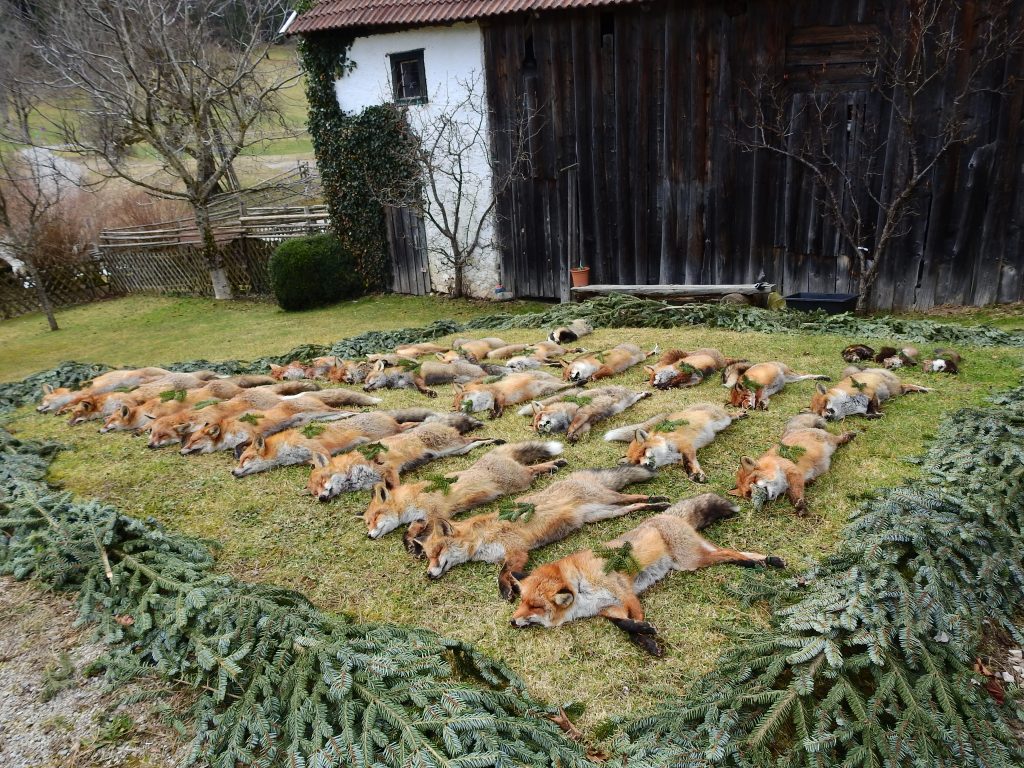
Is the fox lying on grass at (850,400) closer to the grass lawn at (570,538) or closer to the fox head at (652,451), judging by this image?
the grass lawn at (570,538)

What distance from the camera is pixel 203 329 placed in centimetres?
1557

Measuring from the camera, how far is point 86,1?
53.0 feet

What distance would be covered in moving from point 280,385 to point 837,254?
9.21 meters

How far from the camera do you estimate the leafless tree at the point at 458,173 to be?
1364 centimetres

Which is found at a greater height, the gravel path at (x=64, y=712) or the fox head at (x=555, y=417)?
the fox head at (x=555, y=417)

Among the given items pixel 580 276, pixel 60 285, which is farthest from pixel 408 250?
pixel 60 285

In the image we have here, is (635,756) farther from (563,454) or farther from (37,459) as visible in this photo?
(37,459)

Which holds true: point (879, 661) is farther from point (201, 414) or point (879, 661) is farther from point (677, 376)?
point (201, 414)

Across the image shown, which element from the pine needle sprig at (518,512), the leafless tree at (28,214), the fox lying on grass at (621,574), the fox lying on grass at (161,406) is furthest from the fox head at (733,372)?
the leafless tree at (28,214)

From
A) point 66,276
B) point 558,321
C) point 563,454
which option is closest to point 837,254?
point 558,321

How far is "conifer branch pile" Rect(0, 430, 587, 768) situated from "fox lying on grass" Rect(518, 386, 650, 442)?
286 cm

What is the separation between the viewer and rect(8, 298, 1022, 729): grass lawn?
345 cm

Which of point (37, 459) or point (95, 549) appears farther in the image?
point (37, 459)

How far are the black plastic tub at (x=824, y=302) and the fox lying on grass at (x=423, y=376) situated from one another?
561cm
